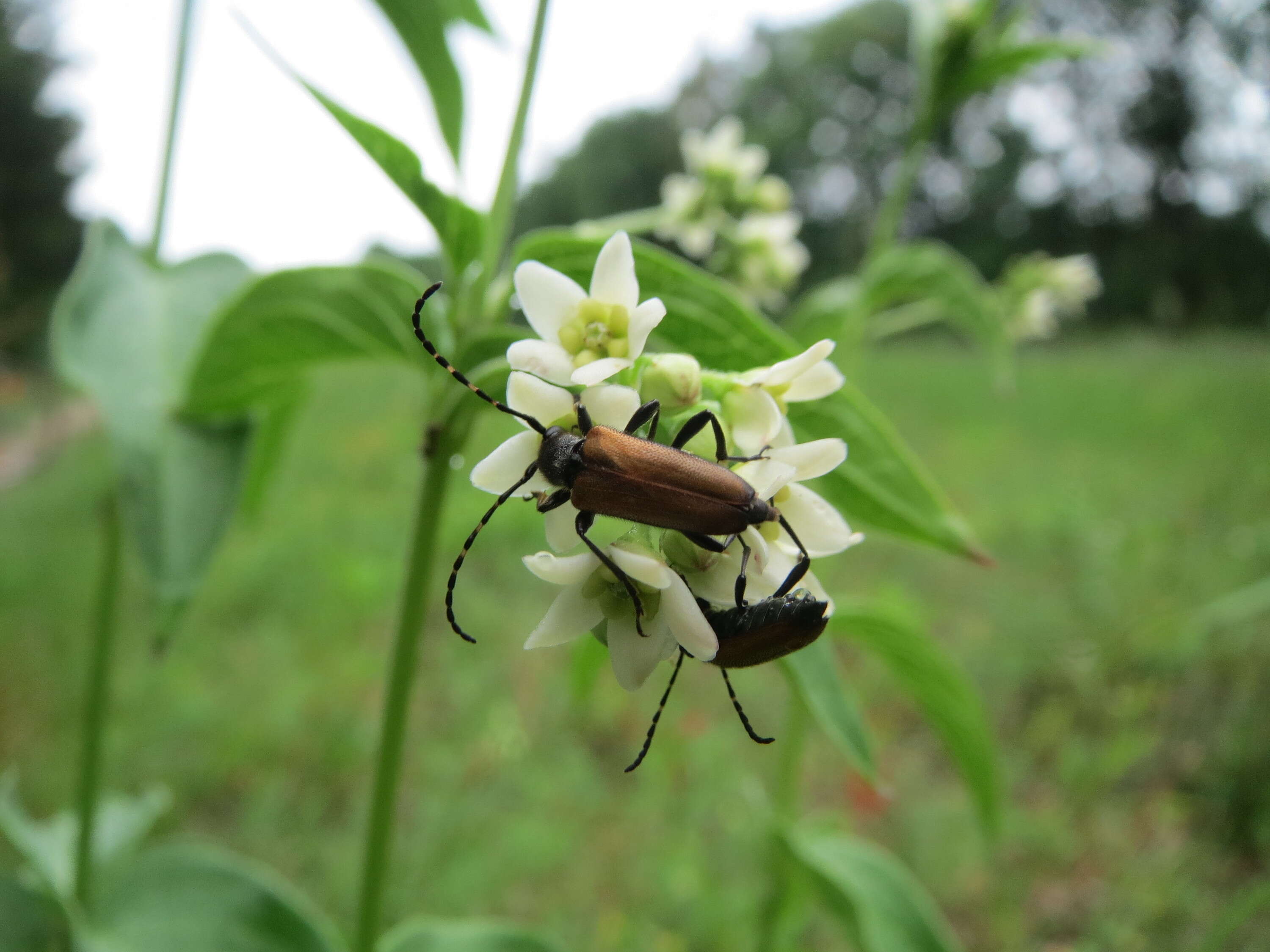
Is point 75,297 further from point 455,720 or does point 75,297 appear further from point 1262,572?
point 1262,572

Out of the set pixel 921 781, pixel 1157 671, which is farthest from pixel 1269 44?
pixel 921 781

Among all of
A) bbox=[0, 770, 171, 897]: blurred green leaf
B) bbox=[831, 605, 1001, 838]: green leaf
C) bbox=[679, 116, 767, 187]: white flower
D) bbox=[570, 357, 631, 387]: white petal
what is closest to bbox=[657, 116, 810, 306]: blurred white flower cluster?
bbox=[679, 116, 767, 187]: white flower

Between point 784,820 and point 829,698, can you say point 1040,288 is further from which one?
point 829,698

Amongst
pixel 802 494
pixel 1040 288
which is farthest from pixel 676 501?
pixel 1040 288

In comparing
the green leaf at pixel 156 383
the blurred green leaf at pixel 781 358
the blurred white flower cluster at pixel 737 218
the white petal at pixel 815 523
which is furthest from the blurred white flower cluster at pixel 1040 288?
the green leaf at pixel 156 383

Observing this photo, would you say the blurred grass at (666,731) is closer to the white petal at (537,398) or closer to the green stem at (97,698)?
the green stem at (97,698)

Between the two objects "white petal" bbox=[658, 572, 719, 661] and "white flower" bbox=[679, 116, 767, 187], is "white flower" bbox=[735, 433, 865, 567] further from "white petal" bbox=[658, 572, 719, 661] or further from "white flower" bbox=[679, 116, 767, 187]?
"white flower" bbox=[679, 116, 767, 187]
